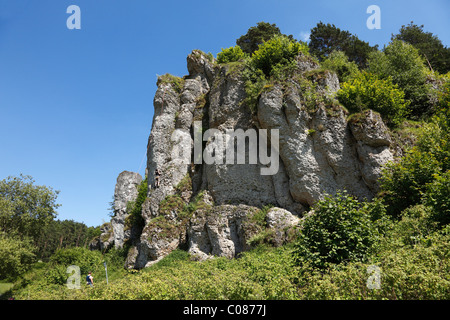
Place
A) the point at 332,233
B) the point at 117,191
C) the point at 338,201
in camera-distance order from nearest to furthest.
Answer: the point at 332,233
the point at 338,201
the point at 117,191

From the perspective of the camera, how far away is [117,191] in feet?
129

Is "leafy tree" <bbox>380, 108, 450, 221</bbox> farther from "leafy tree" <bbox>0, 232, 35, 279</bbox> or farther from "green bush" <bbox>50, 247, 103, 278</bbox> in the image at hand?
"leafy tree" <bbox>0, 232, 35, 279</bbox>

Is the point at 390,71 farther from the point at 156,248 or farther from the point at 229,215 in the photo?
the point at 156,248

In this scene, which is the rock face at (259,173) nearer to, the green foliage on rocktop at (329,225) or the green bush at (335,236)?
the green foliage on rocktop at (329,225)

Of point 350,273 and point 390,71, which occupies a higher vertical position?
point 390,71

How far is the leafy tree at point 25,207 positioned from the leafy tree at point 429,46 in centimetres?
4558

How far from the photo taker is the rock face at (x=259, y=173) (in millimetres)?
18188

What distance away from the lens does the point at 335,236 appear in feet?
29.3

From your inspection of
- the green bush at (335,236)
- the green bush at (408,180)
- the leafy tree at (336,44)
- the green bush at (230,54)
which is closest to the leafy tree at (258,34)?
the leafy tree at (336,44)

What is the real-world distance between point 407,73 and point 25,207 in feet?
135

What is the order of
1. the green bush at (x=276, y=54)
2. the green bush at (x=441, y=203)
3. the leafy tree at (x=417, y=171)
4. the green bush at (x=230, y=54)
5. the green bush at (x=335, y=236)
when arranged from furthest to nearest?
the green bush at (x=230, y=54)
the green bush at (x=276, y=54)
the leafy tree at (x=417, y=171)
the green bush at (x=441, y=203)
the green bush at (x=335, y=236)

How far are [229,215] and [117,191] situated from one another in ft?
81.3

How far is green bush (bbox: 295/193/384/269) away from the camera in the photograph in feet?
28.6
